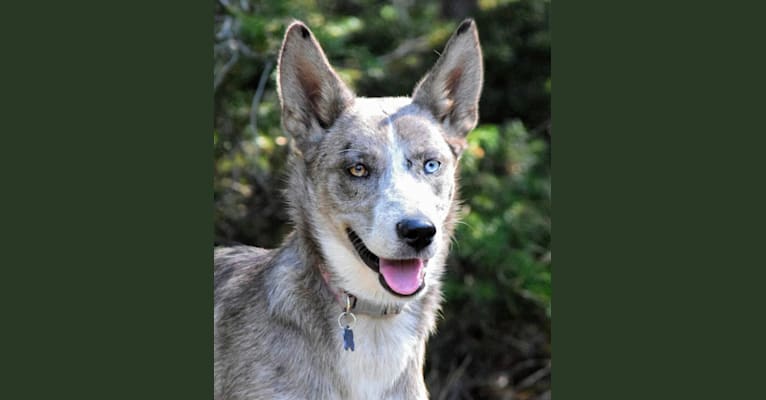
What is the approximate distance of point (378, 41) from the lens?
21.2 ft

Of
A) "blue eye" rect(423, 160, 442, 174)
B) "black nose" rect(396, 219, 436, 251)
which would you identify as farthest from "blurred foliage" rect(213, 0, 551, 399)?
"black nose" rect(396, 219, 436, 251)

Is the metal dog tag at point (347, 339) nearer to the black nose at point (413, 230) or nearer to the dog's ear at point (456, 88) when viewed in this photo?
the black nose at point (413, 230)

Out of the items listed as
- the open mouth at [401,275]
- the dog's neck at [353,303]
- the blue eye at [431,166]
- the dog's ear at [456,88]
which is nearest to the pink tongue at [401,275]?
the open mouth at [401,275]

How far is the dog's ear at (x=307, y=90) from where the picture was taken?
455 cm

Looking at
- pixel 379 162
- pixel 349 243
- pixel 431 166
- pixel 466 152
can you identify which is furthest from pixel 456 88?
pixel 466 152

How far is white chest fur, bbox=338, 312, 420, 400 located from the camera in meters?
4.57

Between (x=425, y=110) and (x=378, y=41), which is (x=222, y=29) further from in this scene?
(x=425, y=110)

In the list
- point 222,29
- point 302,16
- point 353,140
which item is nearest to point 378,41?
point 302,16

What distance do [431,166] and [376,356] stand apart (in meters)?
0.98

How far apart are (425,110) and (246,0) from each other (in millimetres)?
1763

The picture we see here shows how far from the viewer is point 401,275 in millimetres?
4312

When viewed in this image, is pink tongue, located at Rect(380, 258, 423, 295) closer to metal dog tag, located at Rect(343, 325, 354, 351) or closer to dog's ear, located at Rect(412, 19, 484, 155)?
metal dog tag, located at Rect(343, 325, 354, 351)

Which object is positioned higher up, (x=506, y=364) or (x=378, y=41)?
(x=378, y=41)

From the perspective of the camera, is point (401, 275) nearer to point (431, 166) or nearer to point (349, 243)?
point (349, 243)
